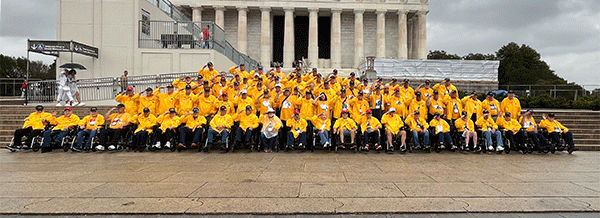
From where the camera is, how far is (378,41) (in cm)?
4784

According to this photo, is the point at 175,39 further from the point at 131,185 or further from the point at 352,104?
the point at 131,185

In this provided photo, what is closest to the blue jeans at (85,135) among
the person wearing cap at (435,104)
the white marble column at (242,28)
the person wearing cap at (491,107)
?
the person wearing cap at (435,104)

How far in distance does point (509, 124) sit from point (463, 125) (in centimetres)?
153

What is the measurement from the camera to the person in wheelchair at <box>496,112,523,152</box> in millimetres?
10391

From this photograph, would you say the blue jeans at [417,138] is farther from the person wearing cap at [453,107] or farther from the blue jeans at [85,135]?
the blue jeans at [85,135]

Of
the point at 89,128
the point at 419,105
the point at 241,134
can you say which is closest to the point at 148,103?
the point at 89,128

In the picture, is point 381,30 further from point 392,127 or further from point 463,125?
point 392,127

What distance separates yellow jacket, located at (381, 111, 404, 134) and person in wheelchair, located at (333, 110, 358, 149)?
0.92 meters

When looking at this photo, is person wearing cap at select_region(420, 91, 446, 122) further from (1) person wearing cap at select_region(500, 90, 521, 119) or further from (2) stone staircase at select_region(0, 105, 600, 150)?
(2) stone staircase at select_region(0, 105, 600, 150)

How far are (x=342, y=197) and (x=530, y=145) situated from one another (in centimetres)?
813

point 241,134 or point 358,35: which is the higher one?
point 358,35

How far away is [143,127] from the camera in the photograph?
10.2 m

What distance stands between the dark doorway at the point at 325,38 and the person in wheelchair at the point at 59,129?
45762mm

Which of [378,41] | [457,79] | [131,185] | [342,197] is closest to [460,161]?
[342,197]
